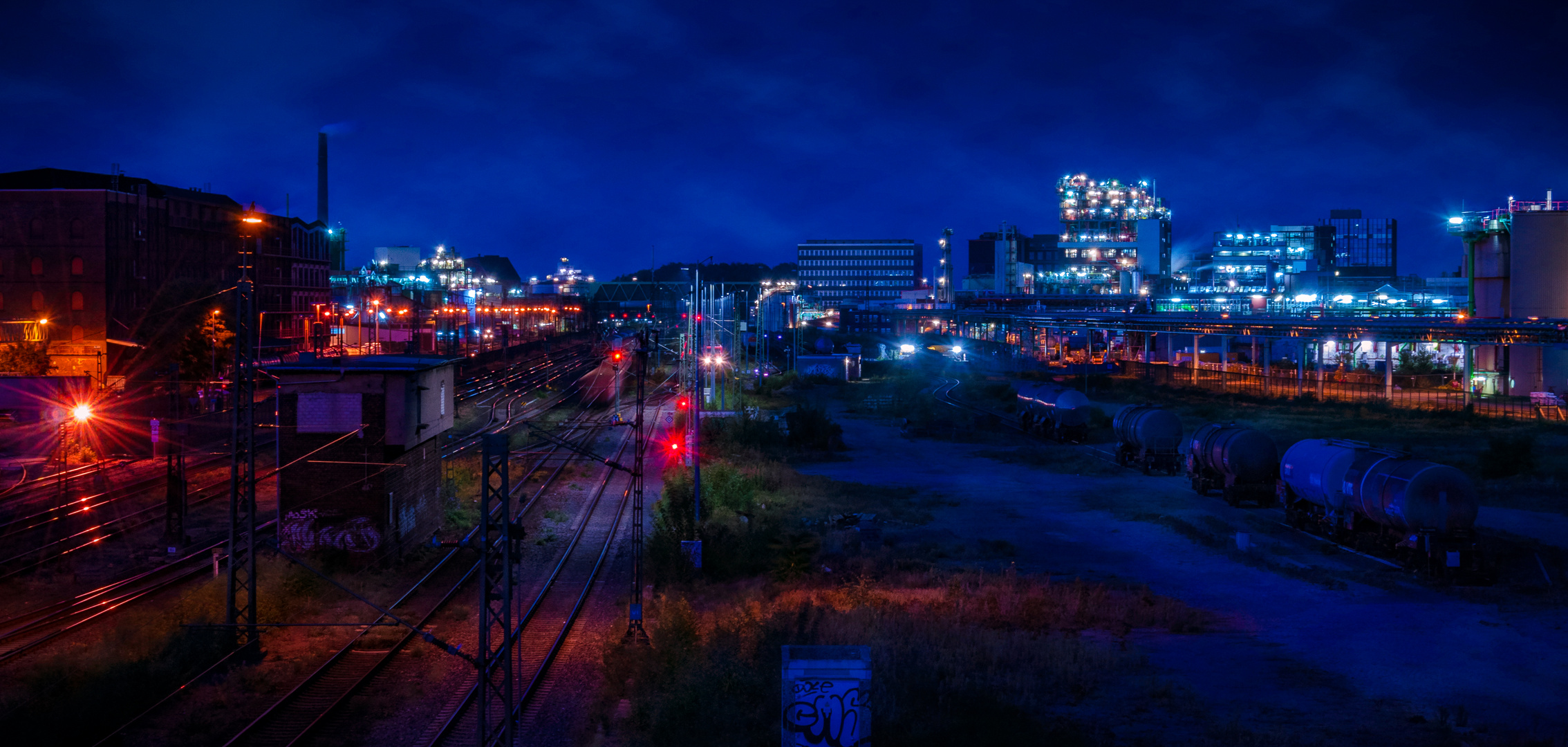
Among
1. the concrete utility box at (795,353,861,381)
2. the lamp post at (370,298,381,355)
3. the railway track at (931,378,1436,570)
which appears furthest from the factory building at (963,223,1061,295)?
A: the lamp post at (370,298,381,355)

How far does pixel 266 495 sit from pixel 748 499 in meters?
14.7

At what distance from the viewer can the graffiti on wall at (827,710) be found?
30.4 feet

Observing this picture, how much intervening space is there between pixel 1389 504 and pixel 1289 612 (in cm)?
452

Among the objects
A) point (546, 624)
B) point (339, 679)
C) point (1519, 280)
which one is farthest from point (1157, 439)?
point (1519, 280)

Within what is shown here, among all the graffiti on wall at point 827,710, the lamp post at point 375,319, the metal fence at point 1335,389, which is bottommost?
the graffiti on wall at point 827,710

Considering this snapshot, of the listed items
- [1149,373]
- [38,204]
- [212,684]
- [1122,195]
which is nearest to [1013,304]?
[1122,195]

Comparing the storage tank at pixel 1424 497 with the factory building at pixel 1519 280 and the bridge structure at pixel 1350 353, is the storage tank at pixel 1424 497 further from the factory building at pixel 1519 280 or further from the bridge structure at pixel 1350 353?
the factory building at pixel 1519 280

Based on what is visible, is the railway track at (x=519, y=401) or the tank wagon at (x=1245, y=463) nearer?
the tank wagon at (x=1245, y=463)

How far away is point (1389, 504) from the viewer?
2086 centimetres

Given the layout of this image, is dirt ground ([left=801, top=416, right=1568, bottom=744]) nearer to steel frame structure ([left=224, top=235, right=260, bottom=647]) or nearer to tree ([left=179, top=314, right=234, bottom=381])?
steel frame structure ([left=224, top=235, right=260, bottom=647])

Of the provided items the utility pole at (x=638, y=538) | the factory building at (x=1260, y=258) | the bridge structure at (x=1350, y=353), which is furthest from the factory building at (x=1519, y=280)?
the factory building at (x=1260, y=258)

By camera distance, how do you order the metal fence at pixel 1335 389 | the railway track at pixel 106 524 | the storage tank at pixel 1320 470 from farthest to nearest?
the metal fence at pixel 1335 389 < the storage tank at pixel 1320 470 < the railway track at pixel 106 524

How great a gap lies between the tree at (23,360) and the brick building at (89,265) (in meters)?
2.49

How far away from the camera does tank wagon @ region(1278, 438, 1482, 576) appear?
65.8 ft
